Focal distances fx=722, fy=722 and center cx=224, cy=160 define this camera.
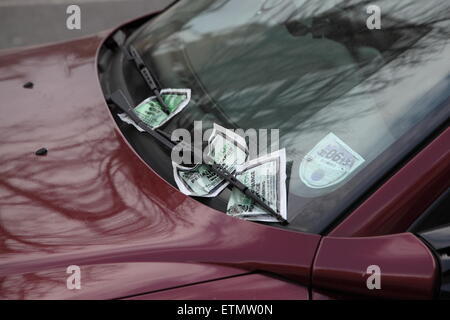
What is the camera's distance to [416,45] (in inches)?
77.6

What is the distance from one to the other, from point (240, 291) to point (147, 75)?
947mm

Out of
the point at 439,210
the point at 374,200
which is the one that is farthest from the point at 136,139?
the point at 439,210

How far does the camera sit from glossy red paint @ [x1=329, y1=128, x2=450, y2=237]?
5.65ft

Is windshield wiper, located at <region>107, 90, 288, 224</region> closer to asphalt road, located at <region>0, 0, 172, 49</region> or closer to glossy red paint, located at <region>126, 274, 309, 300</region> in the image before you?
glossy red paint, located at <region>126, 274, 309, 300</region>

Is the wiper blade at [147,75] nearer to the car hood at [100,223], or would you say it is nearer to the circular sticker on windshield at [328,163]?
the car hood at [100,223]

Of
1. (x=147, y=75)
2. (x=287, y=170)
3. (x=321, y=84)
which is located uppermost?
(x=147, y=75)

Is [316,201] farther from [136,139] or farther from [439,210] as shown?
[136,139]

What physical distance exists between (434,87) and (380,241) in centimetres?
45

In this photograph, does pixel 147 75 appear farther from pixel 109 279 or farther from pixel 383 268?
pixel 383 268

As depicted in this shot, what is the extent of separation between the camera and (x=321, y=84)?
6.64 ft

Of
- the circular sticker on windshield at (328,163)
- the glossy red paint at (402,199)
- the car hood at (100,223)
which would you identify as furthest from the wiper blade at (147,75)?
the glossy red paint at (402,199)

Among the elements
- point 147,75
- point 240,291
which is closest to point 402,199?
point 240,291
